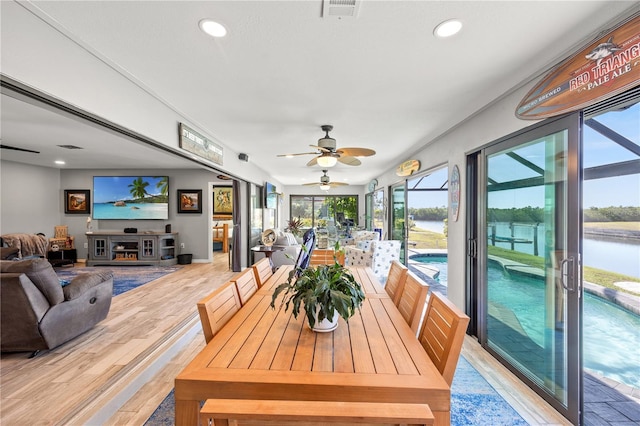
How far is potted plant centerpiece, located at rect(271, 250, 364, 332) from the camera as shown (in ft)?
4.44

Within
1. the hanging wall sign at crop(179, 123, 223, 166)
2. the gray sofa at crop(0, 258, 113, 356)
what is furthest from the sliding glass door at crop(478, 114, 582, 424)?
the gray sofa at crop(0, 258, 113, 356)

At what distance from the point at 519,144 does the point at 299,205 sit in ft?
33.4

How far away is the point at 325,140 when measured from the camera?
3.58 m

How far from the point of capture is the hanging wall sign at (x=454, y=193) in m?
3.42

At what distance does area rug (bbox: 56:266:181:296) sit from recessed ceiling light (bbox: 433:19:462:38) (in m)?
5.46

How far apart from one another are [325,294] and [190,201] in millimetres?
6834

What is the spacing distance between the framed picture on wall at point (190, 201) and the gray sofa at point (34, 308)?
4530 millimetres

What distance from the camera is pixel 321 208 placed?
12141 mm

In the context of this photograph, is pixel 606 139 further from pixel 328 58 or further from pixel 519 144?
pixel 328 58

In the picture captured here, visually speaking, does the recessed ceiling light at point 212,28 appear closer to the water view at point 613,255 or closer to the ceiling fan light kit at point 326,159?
the ceiling fan light kit at point 326,159

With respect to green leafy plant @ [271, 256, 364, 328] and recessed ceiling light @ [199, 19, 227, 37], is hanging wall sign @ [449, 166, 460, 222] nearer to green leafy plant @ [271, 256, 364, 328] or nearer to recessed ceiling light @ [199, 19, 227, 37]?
A: green leafy plant @ [271, 256, 364, 328]

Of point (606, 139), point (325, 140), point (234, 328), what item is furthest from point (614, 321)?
point (325, 140)

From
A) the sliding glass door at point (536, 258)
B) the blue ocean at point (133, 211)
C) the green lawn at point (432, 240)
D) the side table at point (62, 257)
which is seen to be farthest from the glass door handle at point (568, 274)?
the side table at point (62, 257)

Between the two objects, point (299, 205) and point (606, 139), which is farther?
point (299, 205)
